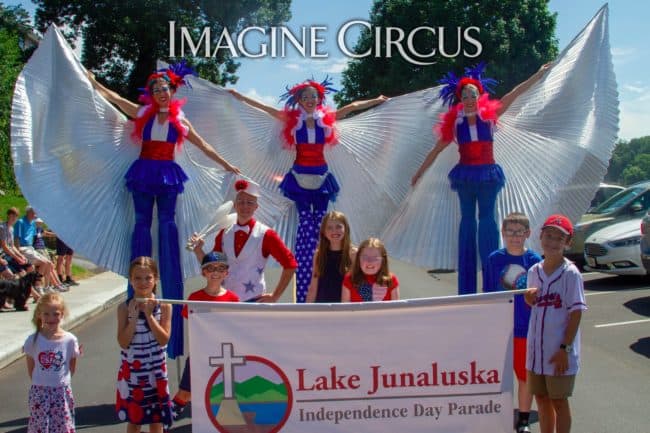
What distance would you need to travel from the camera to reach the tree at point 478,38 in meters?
24.3

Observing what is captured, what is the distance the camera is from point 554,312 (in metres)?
3.66

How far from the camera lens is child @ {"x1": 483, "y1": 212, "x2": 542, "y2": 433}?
4320mm

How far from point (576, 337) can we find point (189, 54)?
22.4m

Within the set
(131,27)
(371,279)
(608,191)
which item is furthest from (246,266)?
(131,27)

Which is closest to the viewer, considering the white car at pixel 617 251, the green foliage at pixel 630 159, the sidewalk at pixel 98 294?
the sidewalk at pixel 98 294

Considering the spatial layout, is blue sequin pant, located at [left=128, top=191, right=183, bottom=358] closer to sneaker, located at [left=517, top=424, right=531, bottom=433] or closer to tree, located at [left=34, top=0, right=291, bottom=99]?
sneaker, located at [left=517, top=424, right=531, bottom=433]

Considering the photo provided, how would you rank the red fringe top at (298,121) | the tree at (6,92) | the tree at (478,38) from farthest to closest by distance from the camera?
the tree at (478,38), the tree at (6,92), the red fringe top at (298,121)

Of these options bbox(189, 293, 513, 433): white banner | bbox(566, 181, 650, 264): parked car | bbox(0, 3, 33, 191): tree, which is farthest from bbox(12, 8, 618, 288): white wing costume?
bbox(0, 3, 33, 191): tree

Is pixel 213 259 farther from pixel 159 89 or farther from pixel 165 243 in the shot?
pixel 159 89

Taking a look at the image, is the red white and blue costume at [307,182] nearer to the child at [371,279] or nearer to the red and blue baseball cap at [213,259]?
the child at [371,279]

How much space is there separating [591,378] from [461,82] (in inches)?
101

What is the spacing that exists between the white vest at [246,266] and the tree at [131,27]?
1919cm

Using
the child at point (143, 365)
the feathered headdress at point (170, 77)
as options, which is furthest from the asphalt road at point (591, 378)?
the feathered headdress at point (170, 77)

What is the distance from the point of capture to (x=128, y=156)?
18.6ft
